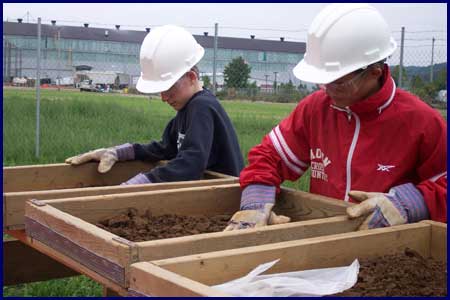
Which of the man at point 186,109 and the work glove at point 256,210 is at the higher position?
the man at point 186,109

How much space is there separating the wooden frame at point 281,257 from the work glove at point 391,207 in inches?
2.9

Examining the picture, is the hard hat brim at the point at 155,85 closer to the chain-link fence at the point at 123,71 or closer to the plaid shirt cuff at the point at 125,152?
the plaid shirt cuff at the point at 125,152

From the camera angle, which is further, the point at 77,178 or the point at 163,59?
the point at 77,178

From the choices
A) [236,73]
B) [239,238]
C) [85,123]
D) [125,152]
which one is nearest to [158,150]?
[125,152]

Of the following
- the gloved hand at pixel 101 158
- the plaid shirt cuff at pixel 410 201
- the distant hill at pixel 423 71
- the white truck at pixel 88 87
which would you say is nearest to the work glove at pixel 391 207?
the plaid shirt cuff at pixel 410 201

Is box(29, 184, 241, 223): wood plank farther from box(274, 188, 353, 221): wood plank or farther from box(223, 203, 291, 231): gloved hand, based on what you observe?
box(223, 203, 291, 231): gloved hand

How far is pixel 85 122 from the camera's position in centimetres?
1270

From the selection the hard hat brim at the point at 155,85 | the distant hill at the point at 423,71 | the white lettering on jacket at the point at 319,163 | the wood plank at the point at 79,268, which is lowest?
the wood plank at the point at 79,268

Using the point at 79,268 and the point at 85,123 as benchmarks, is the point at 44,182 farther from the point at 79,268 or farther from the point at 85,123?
the point at 85,123

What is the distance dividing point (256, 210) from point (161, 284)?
47.1 inches

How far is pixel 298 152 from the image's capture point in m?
3.28

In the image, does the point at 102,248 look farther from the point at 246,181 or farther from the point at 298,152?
the point at 298,152

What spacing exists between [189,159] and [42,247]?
3.60ft

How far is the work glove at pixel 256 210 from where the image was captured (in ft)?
9.45
